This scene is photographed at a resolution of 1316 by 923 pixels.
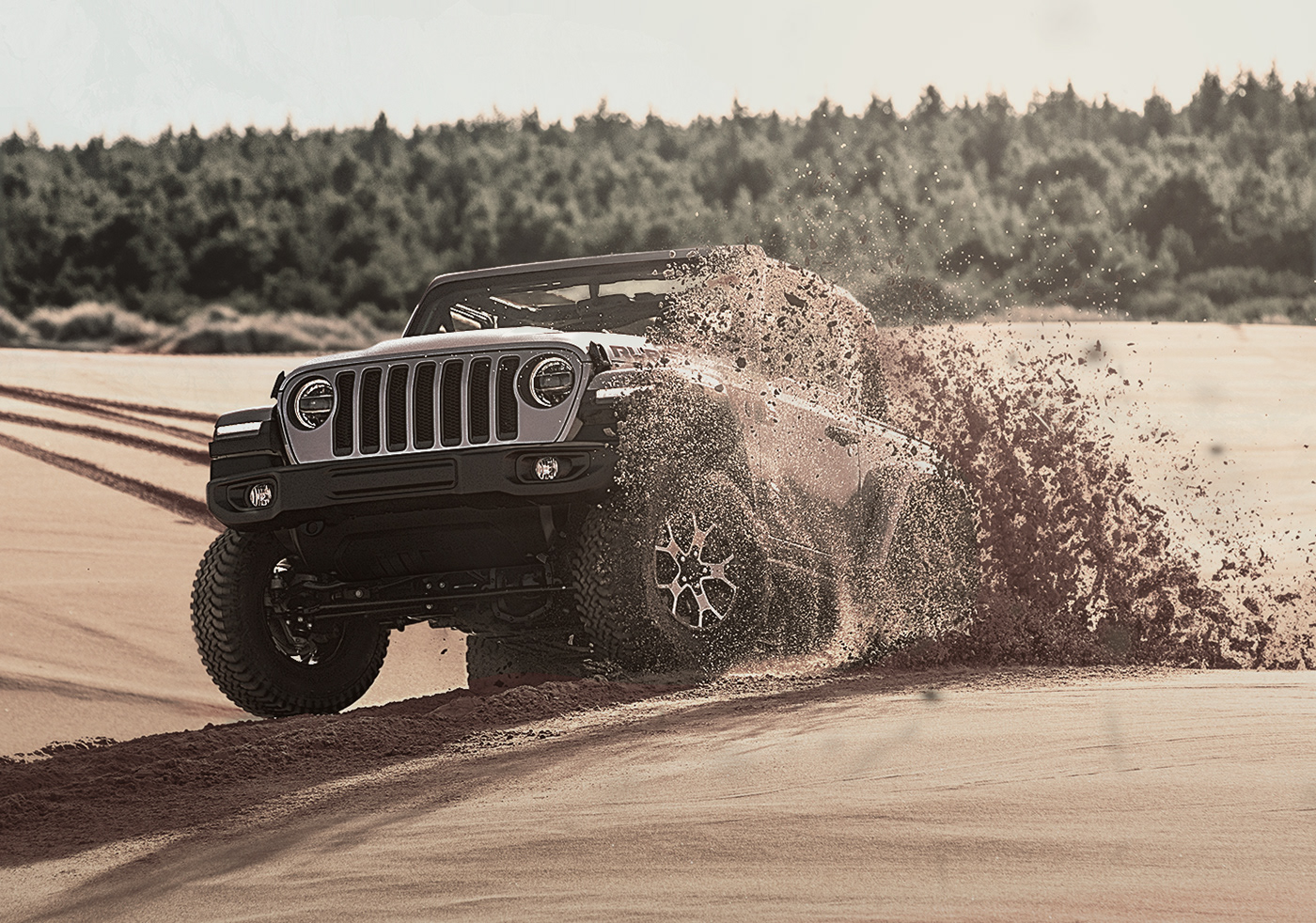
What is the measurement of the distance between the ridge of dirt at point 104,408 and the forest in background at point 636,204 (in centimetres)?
1186

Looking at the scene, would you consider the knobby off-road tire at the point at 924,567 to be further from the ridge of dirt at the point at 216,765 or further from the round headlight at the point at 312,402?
the round headlight at the point at 312,402

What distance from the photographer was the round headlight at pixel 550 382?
6.14m

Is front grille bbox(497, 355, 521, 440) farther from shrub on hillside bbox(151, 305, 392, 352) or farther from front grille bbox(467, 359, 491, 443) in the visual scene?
shrub on hillside bbox(151, 305, 392, 352)

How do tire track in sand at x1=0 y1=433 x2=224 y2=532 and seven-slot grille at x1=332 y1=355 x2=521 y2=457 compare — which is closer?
seven-slot grille at x1=332 y1=355 x2=521 y2=457

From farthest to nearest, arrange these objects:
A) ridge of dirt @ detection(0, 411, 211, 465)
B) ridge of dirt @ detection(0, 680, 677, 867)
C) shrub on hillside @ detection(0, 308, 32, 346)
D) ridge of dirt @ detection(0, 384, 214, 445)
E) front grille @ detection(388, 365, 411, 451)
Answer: shrub on hillside @ detection(0, 308, 32, 346) < ridge of dirt @ detection(0, 384, 214, 445) < ridge of dirt @ detection(0, 411, 211, 465) < front grille @ detection(388, 365, 411, 451) < ridge of dirt @ detection(0, 680, 677, 867)

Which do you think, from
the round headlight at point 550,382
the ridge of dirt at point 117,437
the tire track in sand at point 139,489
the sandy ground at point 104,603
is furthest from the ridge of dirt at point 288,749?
the ridge of dirt at point 117,437

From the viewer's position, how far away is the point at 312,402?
21.3 ft

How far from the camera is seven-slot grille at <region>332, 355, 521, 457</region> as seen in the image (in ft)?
20.3

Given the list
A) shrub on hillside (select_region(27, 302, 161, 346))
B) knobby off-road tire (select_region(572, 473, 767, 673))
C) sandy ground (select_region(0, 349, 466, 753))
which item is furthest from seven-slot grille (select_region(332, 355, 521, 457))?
shrub on hillside (select_region(27, 302, 161, 346))

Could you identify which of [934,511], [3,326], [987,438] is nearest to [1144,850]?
[934,511]

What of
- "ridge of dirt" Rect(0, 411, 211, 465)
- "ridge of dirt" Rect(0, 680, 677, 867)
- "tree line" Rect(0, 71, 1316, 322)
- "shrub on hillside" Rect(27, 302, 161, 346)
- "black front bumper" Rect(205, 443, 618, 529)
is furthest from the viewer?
"tree line" Rect(0, 71, 1316, 322)

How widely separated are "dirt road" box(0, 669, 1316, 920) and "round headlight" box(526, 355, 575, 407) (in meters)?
1.23

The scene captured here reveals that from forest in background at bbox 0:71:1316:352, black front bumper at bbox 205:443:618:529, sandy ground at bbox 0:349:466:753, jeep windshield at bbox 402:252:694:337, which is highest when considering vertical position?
forest in background at bbox 0:71:1316:352

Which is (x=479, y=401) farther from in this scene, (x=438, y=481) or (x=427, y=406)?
(x=438, y=481)
